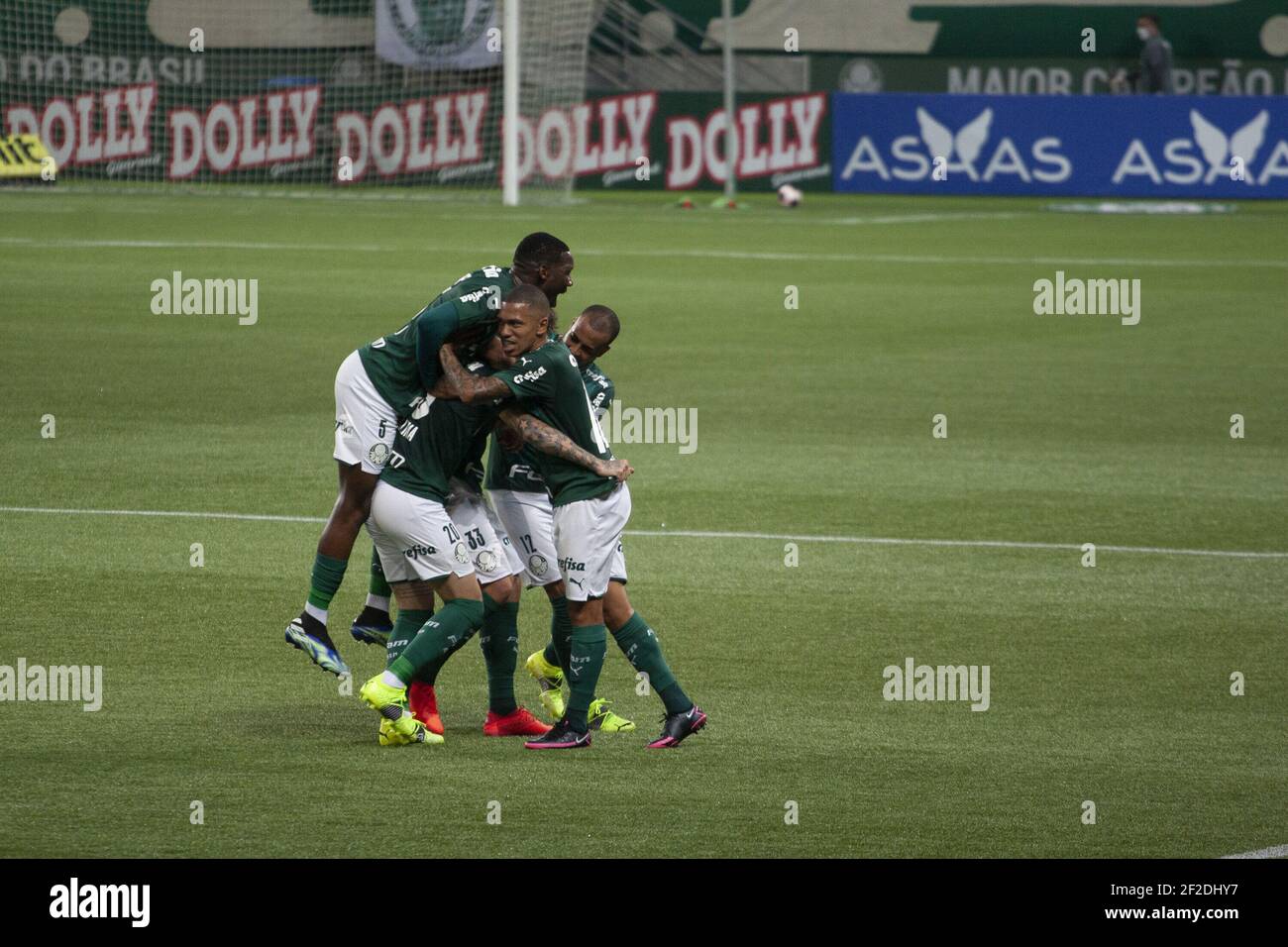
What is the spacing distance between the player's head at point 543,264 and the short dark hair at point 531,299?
33cm

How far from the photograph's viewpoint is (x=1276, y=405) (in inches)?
687

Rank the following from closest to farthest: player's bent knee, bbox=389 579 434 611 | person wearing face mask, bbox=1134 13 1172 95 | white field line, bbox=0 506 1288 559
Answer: player's bent knee, bbox=389 579 434 611
white field line, bbox=0 506 1288 559
person wearing face mask, bbox=1134 13 1172 95

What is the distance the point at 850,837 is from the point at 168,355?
1355 cm

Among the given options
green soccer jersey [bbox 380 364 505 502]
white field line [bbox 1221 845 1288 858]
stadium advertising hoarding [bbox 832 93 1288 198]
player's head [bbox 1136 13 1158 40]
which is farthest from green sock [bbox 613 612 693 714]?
player's head [bbox 1136 13 1158 40]

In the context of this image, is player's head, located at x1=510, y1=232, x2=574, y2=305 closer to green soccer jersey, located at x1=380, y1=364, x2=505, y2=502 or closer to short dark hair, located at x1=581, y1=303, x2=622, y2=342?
short dark hair, located at x1=581, y1=303, x2=622, y2=342

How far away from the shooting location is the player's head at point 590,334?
821 cm

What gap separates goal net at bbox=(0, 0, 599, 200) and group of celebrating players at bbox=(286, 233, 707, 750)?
29.9 meters

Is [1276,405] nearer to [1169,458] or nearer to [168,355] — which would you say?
[1169,458]

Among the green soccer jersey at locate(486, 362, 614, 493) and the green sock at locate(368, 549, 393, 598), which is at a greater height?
the green soccer jersey at locate(486, 362, 614, 493)

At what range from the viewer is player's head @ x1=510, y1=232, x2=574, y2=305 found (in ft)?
26.6

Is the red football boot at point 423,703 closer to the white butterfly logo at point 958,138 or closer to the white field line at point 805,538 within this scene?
the white field line at point 805,538

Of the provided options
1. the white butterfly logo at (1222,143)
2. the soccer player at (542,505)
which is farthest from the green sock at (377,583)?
the white butterfly logo at (1222,143)

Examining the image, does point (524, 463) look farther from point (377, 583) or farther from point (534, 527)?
point (377, 583)

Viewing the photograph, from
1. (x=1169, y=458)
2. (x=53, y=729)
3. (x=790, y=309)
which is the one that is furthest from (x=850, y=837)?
(x=790, y=309)
